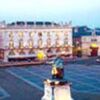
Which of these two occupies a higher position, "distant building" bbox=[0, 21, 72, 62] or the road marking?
"distant building" bbox=[0, 21, 72, 62]

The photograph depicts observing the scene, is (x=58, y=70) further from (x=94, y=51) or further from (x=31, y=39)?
(x=94, y=51)

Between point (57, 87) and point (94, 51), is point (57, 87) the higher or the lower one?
the higher one

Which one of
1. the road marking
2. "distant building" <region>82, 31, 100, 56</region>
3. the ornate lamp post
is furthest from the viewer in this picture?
"distant building" <region>82, 31, 100, 56</region>

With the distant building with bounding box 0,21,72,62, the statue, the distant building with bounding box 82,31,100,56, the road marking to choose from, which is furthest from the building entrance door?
the statue

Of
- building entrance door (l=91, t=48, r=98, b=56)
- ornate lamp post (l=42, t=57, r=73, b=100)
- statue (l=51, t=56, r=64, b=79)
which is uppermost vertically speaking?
statue (l=51, t=56, r=64, b=79)

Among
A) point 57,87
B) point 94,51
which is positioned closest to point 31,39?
point 94,51

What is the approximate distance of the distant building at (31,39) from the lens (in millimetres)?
91456

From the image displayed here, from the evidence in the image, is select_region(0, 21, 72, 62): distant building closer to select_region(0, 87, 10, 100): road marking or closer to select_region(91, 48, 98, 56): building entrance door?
select_region(91, 48, 98, 56): building entrance door

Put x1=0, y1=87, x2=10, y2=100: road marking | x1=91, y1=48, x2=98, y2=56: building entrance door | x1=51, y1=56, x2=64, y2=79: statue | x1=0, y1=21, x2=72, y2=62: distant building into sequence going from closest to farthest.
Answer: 1. x1=51, y1=56, x2=64, y2=79: statue
2. x1=0, y1=87, x2=10, y2=100: road marking
3. x1=0, y1=21, x2=72, y2=62: distant building
4. x1=91, y1=48, x2=98, y2=56: building entrance door

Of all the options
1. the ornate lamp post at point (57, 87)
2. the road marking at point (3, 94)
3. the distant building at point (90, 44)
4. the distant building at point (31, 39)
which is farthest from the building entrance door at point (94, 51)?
the ornate lamp post at point (57, 87)

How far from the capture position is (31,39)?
9431 centimetres

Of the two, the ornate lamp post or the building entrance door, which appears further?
the building entrance door

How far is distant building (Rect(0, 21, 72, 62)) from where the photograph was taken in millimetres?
91456

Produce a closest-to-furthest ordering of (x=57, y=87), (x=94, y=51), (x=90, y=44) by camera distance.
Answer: (x=57, y=87) < (x=94, y=51) < (x=90, y=44)
